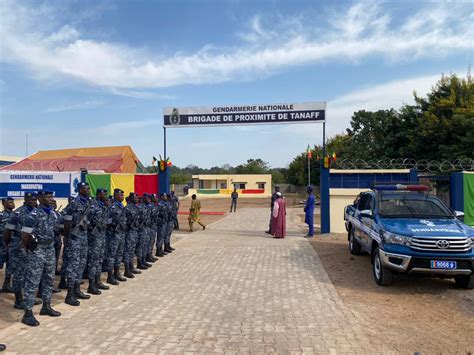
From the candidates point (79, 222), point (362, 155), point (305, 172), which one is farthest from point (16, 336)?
point (305, 172)

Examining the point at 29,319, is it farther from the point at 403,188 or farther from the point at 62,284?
the point at 403,188

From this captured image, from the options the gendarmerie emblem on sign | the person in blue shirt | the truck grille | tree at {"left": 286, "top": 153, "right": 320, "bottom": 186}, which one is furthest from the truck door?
tree at {"left": 286, "top": 153, "right": 320, "bottom": 186}

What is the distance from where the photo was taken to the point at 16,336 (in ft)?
16.4

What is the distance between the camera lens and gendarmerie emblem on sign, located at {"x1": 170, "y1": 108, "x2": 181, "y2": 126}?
51.6ft

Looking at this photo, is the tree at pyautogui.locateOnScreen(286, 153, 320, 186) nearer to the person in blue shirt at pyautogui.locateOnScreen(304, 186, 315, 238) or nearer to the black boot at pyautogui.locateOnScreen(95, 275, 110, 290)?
the person in blue shirt at pyautogui.locateOnScreen(304, 186, 315, 238)

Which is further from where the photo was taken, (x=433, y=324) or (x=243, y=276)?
(x=243, y=276)

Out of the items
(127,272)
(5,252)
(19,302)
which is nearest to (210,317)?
(19,302)

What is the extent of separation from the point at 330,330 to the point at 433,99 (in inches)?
930

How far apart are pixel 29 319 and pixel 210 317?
2.47m

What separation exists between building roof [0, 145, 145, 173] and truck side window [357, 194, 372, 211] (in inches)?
706

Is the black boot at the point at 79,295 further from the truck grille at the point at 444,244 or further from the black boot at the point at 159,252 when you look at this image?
the truck grille at the point at 444,244

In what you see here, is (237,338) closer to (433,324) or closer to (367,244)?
(433,324)

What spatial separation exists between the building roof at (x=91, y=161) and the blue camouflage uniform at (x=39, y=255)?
1916 cm

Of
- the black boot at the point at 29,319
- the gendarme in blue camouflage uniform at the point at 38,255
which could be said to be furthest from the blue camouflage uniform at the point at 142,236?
the black boot at the point at 29,319
